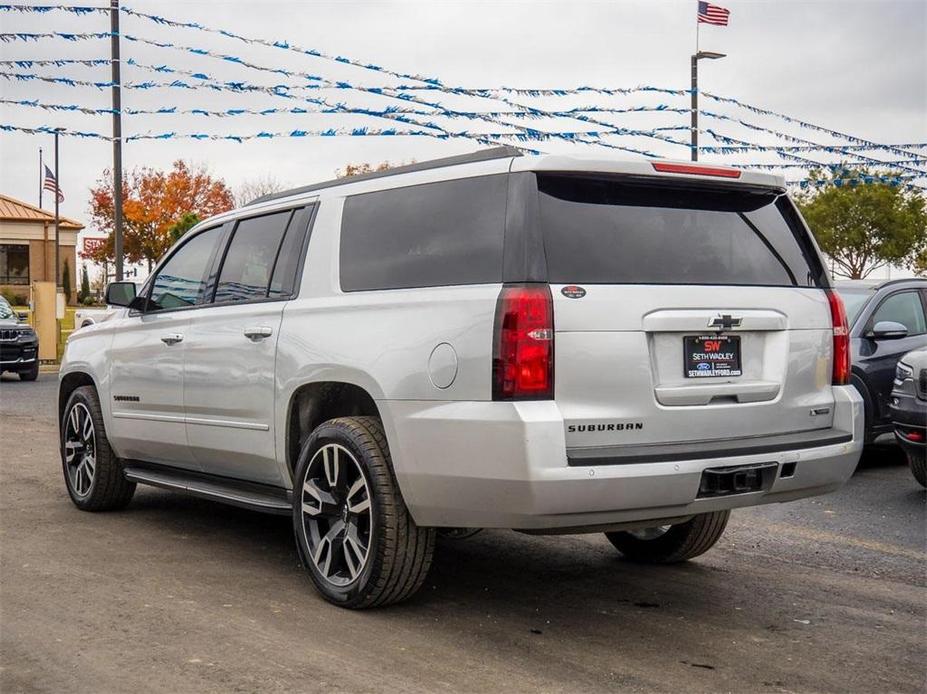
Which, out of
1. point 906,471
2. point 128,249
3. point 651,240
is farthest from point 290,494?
point 128,249

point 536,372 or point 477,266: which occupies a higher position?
point 477,266

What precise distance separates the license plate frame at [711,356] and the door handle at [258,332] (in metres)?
2.12

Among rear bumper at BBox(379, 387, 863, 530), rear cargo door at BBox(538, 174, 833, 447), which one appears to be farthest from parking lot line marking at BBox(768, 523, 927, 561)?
rear bumper at BBox(379, 387, 863, 530)

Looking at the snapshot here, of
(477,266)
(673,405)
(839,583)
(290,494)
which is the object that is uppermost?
(477,266)

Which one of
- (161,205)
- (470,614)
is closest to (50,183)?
(161,205)

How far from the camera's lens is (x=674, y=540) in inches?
237

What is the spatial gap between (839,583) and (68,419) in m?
5.08

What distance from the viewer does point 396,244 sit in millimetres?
5141

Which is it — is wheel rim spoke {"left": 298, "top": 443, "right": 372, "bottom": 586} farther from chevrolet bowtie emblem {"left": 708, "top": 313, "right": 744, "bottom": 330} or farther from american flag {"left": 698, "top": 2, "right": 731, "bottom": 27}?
american flag {"left": 698, "top": 2, "right": 731, "bottom": 27}

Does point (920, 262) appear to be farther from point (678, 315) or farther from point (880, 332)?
point (678, 315)

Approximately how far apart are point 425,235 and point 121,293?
299cm

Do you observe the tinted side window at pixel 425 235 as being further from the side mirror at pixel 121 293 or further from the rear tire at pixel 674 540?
the side mirror at pixel 121 293

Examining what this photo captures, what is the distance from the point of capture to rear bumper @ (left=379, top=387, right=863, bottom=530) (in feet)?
14.1

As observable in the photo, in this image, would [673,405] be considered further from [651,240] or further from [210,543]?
[210,543]
